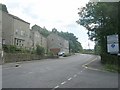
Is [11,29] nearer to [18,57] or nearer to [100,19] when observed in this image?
[18,57]

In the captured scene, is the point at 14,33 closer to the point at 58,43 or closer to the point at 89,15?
the point at 89,15

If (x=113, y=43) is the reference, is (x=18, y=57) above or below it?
below

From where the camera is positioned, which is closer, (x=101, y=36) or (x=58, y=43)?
(x=101, y=36)

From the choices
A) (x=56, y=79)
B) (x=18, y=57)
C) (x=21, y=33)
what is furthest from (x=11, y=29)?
→ (x=56, y=79)

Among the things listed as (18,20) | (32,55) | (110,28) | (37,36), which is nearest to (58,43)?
(37,36)

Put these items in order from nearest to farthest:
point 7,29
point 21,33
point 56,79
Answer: point 56,79, point 7,29, point 21,33

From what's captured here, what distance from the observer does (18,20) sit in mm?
82375

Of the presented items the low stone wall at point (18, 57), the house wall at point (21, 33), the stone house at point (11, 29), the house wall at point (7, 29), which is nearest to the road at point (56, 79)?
the low stone wall at point (18, 57)

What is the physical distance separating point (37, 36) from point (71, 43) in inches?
2950

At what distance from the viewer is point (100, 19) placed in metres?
50.8

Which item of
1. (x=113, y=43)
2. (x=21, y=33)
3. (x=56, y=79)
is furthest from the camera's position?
(x=21, y=33)

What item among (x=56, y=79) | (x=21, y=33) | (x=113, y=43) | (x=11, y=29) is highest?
(x=11, y=29)

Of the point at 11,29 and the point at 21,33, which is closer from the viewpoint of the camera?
the point at 11,29

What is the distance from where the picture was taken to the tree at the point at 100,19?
41.3 meters
